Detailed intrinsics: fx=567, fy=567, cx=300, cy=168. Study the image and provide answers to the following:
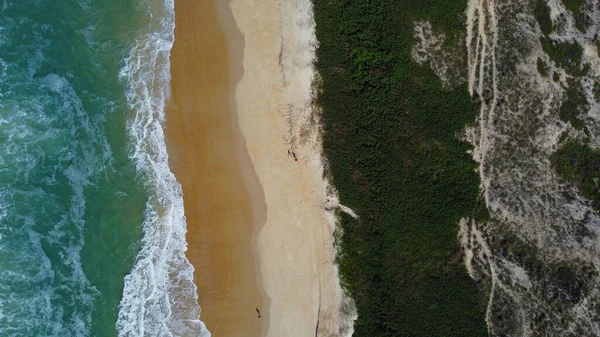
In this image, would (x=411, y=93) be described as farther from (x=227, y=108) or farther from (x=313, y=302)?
(x=313, y=302)

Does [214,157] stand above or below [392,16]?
below

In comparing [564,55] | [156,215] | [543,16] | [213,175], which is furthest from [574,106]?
[156,215]

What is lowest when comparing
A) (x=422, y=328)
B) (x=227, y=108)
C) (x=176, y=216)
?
(x=422, y=328)

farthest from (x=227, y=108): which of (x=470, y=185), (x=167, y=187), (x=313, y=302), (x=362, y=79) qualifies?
(x=470, y=185)

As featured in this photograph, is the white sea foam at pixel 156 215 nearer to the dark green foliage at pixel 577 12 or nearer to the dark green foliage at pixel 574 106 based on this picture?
the dark green foliage at pixel 574 106

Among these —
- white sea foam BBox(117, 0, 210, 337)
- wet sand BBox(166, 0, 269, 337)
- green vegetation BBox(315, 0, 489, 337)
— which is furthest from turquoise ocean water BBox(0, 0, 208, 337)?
green vegetation BBox(315, 0, 489, 337)
